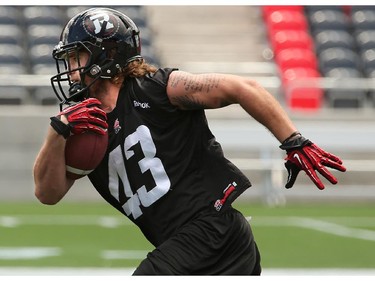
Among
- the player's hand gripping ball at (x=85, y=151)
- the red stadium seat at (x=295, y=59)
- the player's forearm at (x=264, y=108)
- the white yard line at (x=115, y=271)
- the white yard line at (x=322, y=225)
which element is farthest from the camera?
the red stadium seat at (x=295, y=59)

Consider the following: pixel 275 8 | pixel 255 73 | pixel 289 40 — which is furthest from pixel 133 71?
pixel 275 8

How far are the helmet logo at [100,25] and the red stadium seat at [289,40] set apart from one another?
11.7 meters

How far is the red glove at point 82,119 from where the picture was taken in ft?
13.6

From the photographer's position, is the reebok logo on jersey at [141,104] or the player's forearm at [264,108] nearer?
the player's forearm at [264,108]

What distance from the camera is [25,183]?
41.0ft

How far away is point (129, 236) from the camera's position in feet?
31.1

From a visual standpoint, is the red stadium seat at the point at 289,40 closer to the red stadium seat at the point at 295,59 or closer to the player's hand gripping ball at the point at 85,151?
the red stadium seat at the point at 295,59

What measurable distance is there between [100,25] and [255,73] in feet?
34.4

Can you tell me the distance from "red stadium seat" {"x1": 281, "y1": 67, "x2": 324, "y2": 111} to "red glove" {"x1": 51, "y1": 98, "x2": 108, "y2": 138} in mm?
9429

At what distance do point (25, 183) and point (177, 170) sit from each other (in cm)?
842

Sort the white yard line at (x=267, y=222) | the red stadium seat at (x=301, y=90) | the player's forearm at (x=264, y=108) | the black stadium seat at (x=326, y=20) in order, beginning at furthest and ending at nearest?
1. the black stadium seat at (x=326, y=20)
2. the red stadium seat at (x=301, y=90)
3. the white yard line at (x=267, y=222)
4. the player's forearm at (x=264, y=108)

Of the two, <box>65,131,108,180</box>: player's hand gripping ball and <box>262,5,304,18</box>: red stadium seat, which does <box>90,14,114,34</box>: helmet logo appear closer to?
→ <box>65,131,108,180</box>: player's hand gripping ball

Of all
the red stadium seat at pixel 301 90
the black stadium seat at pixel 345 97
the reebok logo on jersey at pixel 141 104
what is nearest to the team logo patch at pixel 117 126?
the reebok logo on jersey at pixel 141 104

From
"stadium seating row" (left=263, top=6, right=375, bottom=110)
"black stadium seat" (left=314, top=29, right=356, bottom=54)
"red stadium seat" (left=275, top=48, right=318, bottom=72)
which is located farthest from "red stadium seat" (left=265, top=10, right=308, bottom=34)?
"red stadium seat" (left=275, top=48, right=318, bottom=72)
